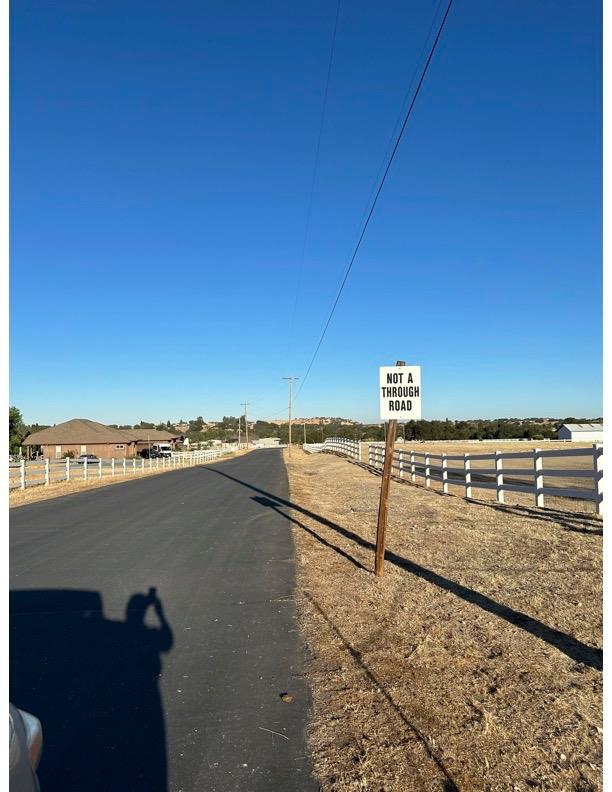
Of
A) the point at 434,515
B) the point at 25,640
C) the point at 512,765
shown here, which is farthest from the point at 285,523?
the point at 512,765

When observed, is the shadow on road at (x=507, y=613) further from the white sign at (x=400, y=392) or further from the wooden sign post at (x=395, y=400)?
the white sign at (x=400, y=392)

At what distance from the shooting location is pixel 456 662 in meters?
4.92

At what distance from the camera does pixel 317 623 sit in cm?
Result: 610

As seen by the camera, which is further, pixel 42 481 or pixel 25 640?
pixel 42 481

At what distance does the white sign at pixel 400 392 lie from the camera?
798cm

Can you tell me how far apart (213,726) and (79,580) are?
4614 millimetres

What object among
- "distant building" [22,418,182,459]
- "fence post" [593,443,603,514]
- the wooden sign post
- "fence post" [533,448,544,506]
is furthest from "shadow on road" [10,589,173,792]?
"distant building" [22,418,182,459]

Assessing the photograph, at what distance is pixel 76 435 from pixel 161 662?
76.4 m

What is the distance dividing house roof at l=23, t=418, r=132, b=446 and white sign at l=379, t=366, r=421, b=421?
70.0 metres

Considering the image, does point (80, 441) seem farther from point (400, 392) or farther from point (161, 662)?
point (161, 662)

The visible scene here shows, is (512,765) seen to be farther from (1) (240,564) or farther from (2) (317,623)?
(1) (240,564)

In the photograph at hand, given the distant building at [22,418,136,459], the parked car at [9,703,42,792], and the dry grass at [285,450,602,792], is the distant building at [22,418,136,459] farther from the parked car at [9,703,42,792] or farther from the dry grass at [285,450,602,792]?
the parked car at [9,703,42,792]

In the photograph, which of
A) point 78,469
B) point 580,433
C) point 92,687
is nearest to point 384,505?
point 92,687

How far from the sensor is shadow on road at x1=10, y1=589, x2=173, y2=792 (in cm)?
347
